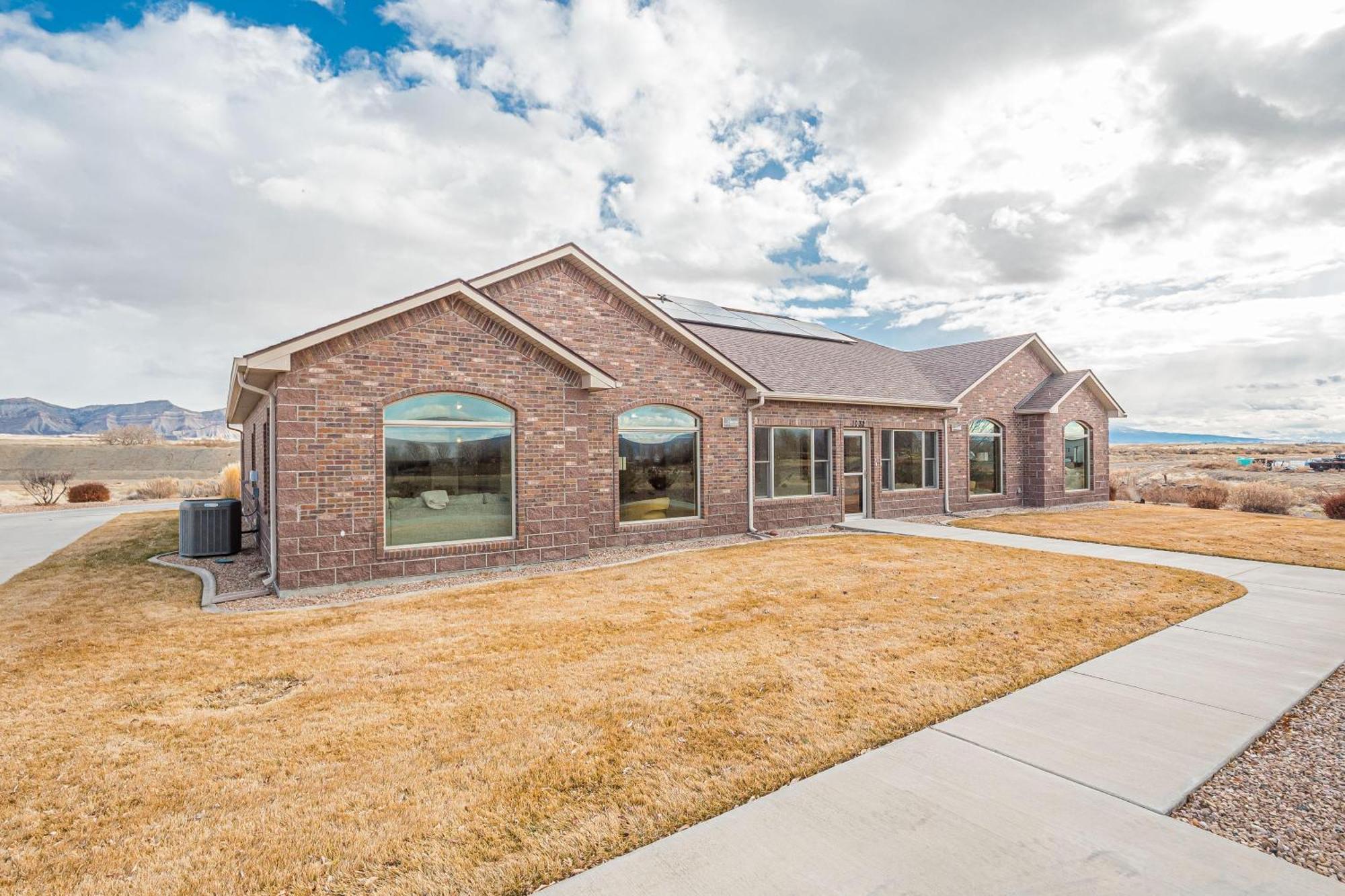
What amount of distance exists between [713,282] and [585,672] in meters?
35.0

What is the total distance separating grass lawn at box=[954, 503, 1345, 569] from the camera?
1112cm

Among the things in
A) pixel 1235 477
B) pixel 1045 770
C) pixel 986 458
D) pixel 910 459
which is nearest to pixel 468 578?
pixel 1045 770

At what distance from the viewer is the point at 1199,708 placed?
173 inches

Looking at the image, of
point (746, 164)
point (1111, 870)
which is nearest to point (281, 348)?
point (1111, 870)

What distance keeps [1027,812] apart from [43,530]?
76.0 ft

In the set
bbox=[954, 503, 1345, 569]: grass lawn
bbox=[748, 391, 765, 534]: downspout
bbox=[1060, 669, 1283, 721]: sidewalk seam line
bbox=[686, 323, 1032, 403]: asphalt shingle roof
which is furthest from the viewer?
bbox=[686, 323, 1032, 403]: asphalt shingle roof

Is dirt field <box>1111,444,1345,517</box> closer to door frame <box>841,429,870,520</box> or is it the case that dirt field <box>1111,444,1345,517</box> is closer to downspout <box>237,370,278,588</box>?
door frame <box>841,429,870,520</box>

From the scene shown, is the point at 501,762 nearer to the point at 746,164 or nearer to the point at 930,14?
the point at 930,14

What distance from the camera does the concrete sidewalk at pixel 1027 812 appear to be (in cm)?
257

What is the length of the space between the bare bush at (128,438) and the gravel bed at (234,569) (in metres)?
64.6

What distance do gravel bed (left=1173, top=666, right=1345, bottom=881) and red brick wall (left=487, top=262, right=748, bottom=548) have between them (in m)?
9.35

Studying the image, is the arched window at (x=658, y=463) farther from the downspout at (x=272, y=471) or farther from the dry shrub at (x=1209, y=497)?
the dry shrub at (x=1209, y=497)

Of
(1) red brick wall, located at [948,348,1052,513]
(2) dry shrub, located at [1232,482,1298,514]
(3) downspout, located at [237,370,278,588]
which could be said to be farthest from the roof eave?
(2) dry shrub, located at [1232,482,1298,514]

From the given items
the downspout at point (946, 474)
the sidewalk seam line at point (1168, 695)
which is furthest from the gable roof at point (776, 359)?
the sidewalk seam line at point (1168, 695)
